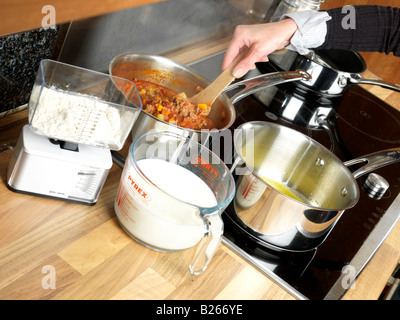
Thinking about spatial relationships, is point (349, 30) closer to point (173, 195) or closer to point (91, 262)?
point (173, 195)

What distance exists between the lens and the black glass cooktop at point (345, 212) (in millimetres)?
985

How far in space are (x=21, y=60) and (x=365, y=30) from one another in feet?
3.10

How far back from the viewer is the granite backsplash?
962mm

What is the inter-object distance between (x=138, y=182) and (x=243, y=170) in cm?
23

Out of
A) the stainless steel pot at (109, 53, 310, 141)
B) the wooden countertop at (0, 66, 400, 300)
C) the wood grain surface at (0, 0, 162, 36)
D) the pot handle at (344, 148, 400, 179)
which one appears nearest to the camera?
the wood grain surface at (0, 0, 162, 36)

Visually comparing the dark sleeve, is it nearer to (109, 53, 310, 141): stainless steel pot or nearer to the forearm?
the forearm

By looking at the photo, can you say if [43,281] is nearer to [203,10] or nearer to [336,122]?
[203,10]

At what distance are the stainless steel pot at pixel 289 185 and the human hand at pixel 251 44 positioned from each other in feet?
0.44

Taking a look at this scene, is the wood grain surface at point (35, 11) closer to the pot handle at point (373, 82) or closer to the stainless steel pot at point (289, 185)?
the stainless steel pot at point (289, 185)

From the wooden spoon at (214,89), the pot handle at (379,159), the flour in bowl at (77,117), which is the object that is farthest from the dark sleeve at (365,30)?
the flour in bowl at (77,117)

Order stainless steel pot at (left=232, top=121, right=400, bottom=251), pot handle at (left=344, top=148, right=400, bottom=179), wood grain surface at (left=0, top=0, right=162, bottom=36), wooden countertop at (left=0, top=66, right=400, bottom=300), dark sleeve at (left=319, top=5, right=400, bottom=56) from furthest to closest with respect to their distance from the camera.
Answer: dark sleeve at (left=319, top=5, right=400, bottom=56) < pot handle at (left=344, top=148, right=400, bottom=179) < stainless steel pot at (left=232, top=121, right=400, bottom=251) < wooden countertop at (left=0, top=66, right=400, bottom=300) < wood grain surface at (left=0, top=0, right=162, bottom=36)

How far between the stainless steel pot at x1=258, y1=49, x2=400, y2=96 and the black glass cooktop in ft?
0.27

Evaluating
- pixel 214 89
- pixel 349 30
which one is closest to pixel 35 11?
pixel 214 89

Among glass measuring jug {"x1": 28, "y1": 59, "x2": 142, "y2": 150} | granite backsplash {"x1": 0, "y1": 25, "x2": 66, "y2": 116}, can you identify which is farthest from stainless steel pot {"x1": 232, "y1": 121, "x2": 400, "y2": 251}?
granite backsplash {"x1": 0, "y1": 25, "x2": 66, "y2": 116}
